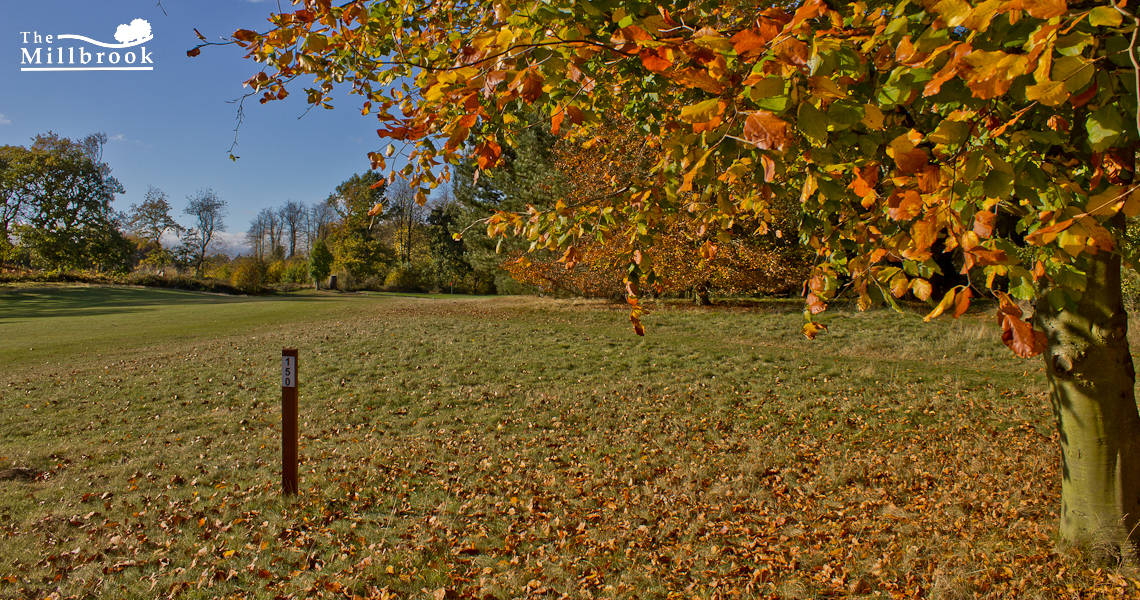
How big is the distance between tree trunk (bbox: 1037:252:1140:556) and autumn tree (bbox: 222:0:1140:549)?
10mm

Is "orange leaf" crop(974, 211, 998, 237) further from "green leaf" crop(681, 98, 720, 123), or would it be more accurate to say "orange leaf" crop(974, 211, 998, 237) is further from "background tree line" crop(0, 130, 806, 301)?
Result: "background tree line" crop(0, 130, 806, 301)

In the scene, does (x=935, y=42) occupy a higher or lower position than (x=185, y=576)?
higher

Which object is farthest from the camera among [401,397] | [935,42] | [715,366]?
[715,366]

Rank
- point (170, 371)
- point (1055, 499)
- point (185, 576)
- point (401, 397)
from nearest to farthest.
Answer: point (185, 576)
point (1055, 499)
point (401, 397)
point (170, 371)

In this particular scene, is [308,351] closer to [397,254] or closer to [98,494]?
[98,494]

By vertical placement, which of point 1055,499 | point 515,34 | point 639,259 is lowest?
point 1055,499

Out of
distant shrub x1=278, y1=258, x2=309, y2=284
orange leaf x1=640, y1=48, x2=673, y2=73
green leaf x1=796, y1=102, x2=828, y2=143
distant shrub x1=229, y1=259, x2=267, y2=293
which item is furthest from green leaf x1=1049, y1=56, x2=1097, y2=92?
distant shrub x1=278, y1=258, x2=309, y2=284

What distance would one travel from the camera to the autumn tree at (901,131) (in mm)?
1351

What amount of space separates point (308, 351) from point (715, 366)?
810 centimetres

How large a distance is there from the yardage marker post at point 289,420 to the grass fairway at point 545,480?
18 cm

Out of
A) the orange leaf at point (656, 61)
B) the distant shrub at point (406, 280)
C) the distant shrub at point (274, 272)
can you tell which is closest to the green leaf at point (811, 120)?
the orange leaf at point (656, 61)

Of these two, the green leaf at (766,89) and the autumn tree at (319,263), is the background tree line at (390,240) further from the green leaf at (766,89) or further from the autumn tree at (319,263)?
the green leaf at (766,89)

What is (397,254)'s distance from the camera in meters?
50.1

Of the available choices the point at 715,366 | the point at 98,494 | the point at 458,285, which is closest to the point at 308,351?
the point at 98,494
